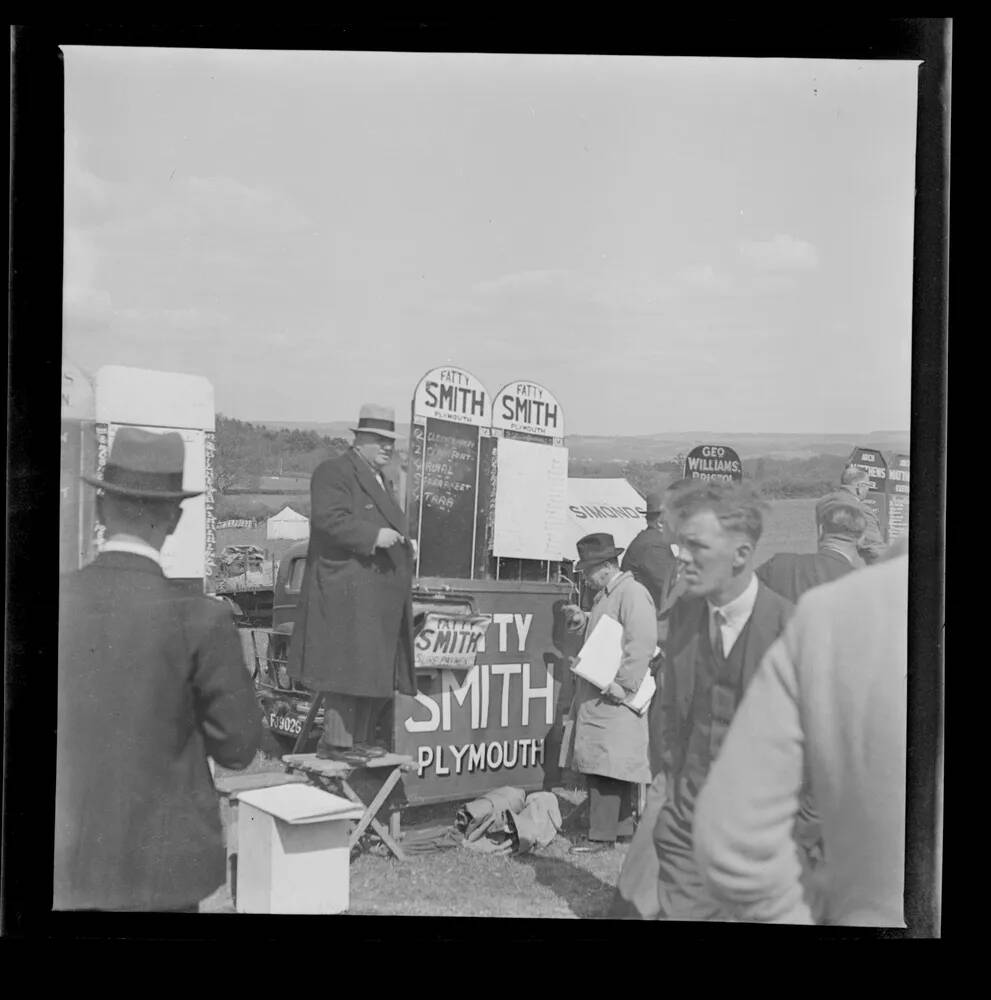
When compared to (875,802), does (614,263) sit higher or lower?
higher

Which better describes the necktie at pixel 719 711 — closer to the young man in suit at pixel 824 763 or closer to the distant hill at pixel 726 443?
the young man in suit at pixel 824 763

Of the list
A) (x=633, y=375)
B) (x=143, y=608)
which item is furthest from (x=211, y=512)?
(x=633, y=375)

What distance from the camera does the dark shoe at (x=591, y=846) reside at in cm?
498

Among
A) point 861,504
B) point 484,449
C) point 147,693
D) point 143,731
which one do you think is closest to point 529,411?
point 484,449

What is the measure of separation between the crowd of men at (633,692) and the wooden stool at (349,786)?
6 centimetres

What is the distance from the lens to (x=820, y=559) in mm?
4926

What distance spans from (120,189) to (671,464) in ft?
8.09

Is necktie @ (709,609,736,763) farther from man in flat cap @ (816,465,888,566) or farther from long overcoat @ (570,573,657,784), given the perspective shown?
man in flat cap @ (816,465,888,566)

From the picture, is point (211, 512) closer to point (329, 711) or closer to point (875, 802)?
point (329, 711)

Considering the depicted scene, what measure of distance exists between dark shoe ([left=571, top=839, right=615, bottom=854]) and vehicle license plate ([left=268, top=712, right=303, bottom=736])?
1219mm

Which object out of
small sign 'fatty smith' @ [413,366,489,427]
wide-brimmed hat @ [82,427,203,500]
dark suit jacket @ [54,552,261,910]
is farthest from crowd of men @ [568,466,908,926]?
wide-brimmed hat @ [82,427,203,500]

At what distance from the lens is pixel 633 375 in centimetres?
492

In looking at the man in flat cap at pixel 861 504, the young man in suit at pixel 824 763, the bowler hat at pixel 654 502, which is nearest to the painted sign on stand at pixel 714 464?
the bowler hat at pixel 654 502

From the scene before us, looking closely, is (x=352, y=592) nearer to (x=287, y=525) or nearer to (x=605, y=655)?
(x=287, y=525)
